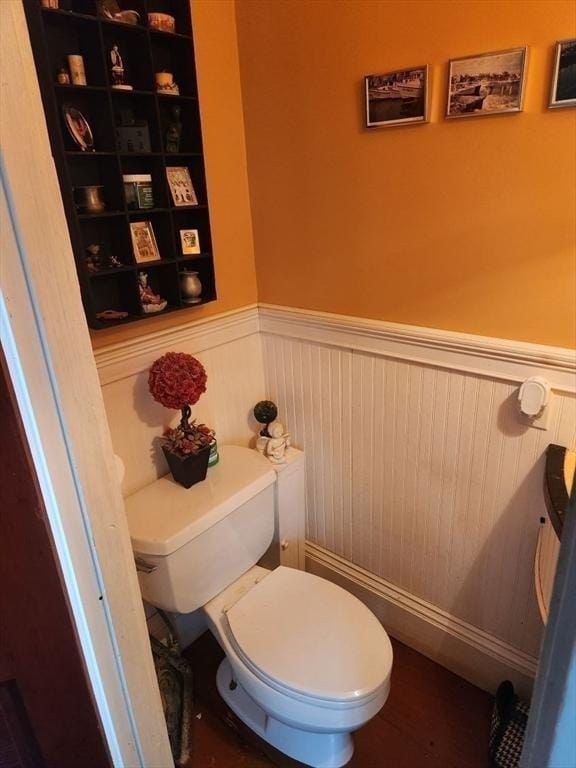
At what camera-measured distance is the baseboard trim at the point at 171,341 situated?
1407 mm

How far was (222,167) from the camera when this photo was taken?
158 centimetres

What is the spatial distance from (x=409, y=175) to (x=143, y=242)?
2.45 ft

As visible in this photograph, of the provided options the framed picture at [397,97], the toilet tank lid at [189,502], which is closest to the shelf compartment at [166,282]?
the toilet tank lid at [189,502]

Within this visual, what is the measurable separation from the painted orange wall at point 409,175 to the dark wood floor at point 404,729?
1211 millimetres

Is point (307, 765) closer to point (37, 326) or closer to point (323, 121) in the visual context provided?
point (37, 326)

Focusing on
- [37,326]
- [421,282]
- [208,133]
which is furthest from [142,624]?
[208,133]

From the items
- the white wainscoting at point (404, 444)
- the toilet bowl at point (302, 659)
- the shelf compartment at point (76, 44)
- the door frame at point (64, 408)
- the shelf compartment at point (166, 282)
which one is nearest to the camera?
the door frame at point (64, 408)

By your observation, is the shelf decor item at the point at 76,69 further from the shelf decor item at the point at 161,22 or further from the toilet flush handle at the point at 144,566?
the toilet flush handle at the point at 144,566

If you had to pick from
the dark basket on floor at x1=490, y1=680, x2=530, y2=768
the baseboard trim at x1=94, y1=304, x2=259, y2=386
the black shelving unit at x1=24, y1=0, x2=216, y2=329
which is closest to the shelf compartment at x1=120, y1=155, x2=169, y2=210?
the black shelving unit at x1=24, y1=0, x2=216, y2=329

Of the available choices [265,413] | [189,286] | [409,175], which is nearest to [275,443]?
[265,413]

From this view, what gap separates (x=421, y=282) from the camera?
140 centimetres

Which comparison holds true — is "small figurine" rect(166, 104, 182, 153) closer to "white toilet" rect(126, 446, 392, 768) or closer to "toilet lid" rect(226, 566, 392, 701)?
"white toilet" rect(126, 446, 392, 768)

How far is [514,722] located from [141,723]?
1135mm

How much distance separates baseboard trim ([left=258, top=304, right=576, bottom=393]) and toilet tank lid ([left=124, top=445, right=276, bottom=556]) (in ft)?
1.58
